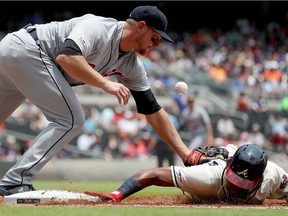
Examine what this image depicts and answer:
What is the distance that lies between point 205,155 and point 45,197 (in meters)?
1.74

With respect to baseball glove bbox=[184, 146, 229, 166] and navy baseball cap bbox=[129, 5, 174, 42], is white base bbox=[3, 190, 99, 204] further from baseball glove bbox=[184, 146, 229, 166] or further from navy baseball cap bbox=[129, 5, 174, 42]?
navy baseball cap bbox=[129, 5, 174, 42]

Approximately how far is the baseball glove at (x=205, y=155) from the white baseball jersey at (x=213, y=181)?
0.72 ft

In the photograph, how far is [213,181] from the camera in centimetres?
716

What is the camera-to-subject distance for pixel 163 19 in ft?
23.8

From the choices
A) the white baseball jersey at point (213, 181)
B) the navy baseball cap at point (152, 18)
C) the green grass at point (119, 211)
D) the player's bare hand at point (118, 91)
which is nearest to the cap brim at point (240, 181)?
the white baseball jersey at point (213, 181)

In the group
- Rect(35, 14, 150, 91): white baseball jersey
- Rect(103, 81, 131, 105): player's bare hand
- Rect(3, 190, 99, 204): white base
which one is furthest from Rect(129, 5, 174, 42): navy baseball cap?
Rect(3, 190, 99, 204): white base

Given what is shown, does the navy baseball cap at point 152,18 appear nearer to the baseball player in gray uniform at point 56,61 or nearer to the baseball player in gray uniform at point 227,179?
the baseball player in gray uniform at point 56,61

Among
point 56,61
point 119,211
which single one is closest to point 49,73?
point 56,61

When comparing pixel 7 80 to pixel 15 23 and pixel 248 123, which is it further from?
pixel 15 23

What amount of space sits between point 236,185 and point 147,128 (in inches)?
468

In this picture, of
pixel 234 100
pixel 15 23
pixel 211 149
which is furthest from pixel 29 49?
pixel 15 23

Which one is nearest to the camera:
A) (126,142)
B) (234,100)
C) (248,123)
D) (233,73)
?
(126,142)

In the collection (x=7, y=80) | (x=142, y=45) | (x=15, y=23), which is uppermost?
(x=142, y=45)

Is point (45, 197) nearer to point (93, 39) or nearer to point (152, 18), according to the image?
point (93, 39)
